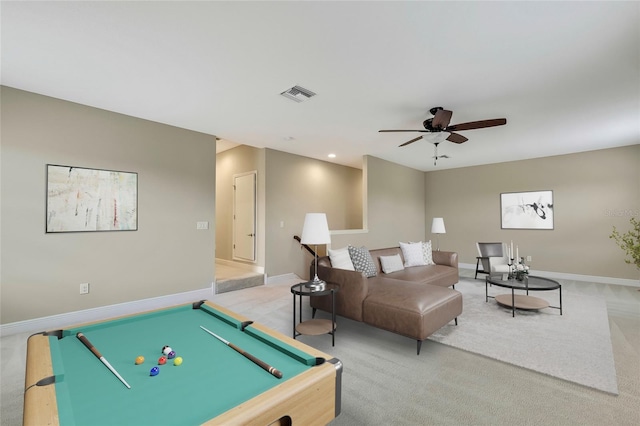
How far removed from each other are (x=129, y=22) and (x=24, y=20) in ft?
2.50

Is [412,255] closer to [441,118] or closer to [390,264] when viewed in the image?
[390,264]

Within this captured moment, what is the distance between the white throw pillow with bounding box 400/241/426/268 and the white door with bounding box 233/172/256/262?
2978 mm

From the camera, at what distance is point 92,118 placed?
3.65 meters

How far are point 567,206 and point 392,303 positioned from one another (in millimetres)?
5805

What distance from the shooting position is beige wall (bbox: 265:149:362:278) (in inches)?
226

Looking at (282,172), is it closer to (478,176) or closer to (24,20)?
(24,20)

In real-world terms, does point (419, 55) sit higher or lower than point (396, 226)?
higher

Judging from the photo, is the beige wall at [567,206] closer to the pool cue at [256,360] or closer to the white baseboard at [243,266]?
the white baseboard at [243,266]

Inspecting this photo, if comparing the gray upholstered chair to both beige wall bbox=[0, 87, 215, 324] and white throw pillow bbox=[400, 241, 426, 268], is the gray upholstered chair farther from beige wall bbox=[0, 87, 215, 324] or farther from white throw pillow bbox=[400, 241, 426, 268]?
beige wall bbox=[0, 87, 215, 324]

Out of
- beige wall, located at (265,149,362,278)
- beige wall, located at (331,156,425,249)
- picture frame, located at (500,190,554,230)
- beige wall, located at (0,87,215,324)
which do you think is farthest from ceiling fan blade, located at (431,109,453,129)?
picture frame, located at (500,190,554,230)

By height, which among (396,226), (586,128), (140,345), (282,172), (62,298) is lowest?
(62,298)

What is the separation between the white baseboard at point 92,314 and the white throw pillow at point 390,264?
285 cm

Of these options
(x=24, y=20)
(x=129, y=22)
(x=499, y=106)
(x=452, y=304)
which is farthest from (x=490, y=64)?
(x=24, y=20)

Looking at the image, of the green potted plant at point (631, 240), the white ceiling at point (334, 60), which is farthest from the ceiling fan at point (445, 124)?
the green potted plant at point (631, 240)
